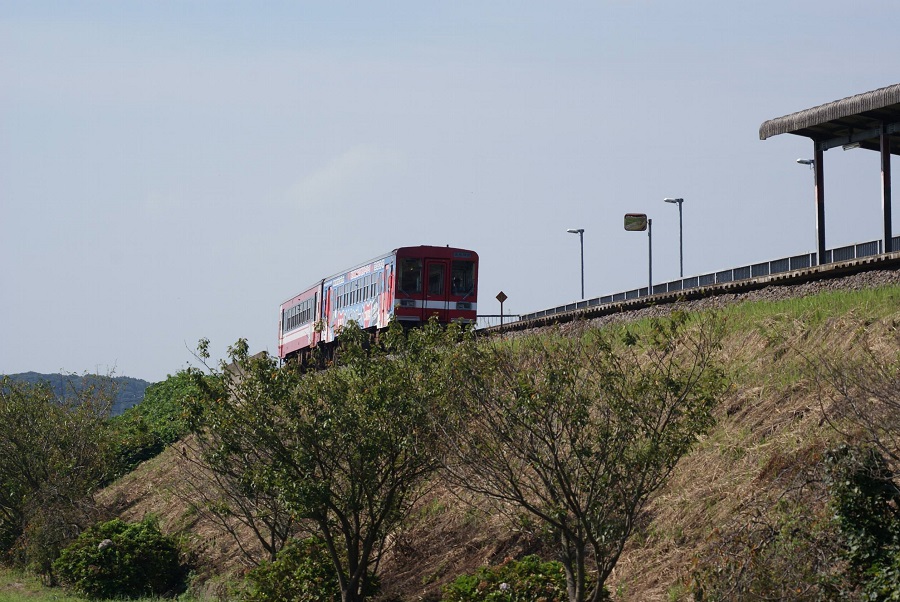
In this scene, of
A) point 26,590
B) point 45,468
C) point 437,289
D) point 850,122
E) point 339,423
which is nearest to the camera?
point 339,423

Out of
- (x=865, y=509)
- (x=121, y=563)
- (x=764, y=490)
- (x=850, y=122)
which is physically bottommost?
(x=121, y=563)

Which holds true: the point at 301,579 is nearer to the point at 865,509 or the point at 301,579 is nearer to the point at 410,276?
the point at 865,509

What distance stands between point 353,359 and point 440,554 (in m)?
4.69

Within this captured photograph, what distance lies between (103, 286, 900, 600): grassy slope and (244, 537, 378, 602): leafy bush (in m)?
1.32

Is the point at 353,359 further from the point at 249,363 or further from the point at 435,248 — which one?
the point at 435,248

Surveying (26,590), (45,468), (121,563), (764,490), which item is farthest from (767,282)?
(45,468)

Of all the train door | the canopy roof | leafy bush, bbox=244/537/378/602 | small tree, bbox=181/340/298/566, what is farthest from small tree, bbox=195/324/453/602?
the train door

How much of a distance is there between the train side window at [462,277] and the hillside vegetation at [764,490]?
11.1 meters

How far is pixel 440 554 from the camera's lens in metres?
17.7

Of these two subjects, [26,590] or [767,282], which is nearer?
[767,282]

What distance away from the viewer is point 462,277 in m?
32.1

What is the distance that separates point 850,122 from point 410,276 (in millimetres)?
12635

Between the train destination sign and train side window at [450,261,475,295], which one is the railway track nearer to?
train side window at [450,261,475,295]

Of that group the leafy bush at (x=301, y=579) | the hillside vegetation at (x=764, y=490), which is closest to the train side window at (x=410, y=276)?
the hillside vegetation at (x=764, y=490)
